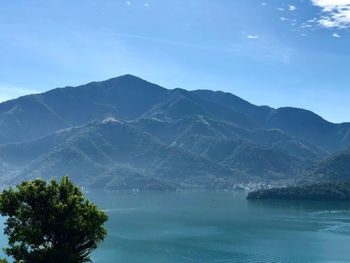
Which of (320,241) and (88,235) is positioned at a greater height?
(88,235)

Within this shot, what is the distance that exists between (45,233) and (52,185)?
14.1 ft

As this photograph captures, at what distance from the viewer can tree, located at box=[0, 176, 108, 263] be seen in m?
43.1

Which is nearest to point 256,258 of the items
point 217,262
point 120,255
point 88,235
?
point 217,262

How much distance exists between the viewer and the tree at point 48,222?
141 feet

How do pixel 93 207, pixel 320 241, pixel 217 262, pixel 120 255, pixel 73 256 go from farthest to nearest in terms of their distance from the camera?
pixel 320 241 < pixel 120 255 < pixel 217 262 < pixel 93 207 < pixel 73 256

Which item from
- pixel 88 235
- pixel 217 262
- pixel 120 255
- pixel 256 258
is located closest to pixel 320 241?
pixel 256 258

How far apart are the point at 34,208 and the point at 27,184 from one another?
2234mm

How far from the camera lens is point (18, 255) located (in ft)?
143

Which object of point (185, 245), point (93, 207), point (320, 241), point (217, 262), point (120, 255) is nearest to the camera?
point (93, 207)

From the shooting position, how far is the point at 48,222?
144 ft

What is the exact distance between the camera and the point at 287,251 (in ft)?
562

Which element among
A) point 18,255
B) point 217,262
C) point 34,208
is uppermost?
point 34,208

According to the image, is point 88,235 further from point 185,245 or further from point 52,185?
point 185,245

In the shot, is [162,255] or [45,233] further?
[162,255]
